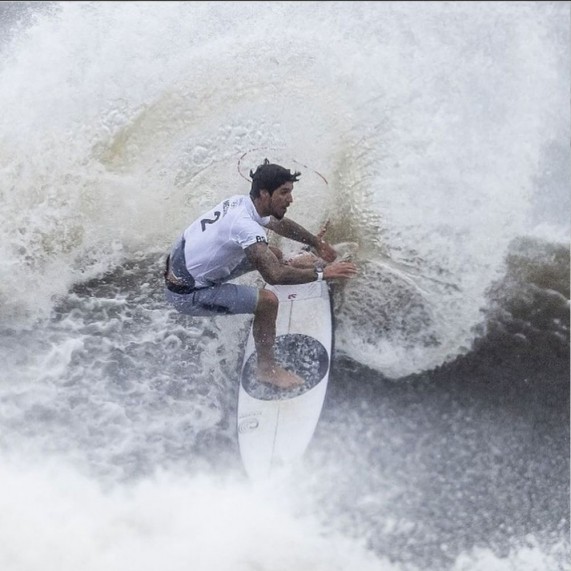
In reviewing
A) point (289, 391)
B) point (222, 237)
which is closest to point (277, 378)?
point (289, 391)

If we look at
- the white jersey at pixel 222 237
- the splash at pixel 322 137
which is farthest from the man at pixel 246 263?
the splash at pixel 322 137

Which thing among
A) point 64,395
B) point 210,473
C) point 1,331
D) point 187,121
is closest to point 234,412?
point 210,473

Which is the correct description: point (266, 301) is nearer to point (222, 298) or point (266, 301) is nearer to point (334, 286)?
point (222, 298)

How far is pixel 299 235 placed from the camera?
4.88 metres

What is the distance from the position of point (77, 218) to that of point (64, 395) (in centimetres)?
145

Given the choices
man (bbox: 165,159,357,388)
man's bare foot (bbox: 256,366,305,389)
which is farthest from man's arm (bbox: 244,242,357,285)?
man's bare foot (bbox: 256,366,305,389)

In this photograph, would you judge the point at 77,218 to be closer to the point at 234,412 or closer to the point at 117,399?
the point at 117,399

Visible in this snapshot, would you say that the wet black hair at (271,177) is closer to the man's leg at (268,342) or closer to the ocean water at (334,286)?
the man's leg at (268,342)

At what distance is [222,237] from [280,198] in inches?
16.5

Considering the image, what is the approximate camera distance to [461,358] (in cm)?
521

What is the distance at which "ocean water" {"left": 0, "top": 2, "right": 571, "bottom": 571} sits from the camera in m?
4.37

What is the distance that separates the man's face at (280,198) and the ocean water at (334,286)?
3.90ft

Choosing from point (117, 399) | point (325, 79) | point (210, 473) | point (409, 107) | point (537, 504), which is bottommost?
point (537, 504)

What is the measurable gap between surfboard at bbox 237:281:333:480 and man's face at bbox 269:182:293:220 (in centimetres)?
108
